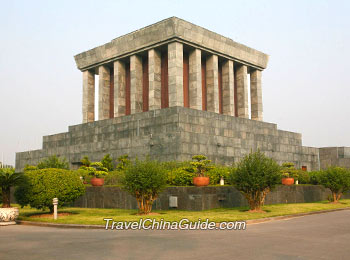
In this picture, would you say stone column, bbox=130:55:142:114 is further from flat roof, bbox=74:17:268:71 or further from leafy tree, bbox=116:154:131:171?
leafy tree, bbox=116:154:131:171

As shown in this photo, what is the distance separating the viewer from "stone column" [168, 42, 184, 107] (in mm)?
36500

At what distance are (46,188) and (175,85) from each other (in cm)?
1941

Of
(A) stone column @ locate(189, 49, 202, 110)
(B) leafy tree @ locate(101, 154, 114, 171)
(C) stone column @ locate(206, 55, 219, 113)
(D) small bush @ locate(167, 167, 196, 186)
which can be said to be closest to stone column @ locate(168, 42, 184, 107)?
(A) stone column @ locate(189, 49, 202, 110)

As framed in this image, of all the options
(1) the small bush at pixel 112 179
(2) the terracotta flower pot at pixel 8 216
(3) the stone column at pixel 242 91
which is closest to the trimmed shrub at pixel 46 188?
(2) the terracotta flower pot at pixel 8 216

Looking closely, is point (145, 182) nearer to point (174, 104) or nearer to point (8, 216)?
point (8, 216)

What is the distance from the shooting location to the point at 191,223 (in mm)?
15453

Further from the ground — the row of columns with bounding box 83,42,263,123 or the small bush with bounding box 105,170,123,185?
the row of columns with bounding box 83,42,263,123

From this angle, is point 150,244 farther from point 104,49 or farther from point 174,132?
point 104,49

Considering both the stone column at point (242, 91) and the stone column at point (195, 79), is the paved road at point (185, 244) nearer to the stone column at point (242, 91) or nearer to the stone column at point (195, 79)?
the stone column at point (195, 79)

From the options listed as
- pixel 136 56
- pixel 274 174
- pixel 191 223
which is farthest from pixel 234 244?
pixel 136 56

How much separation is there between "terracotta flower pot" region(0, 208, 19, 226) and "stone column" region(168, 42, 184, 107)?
66.8 ft

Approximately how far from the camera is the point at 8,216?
18.2 m

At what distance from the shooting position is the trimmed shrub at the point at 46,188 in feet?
63.7

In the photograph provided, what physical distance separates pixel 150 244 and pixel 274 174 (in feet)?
36.0
